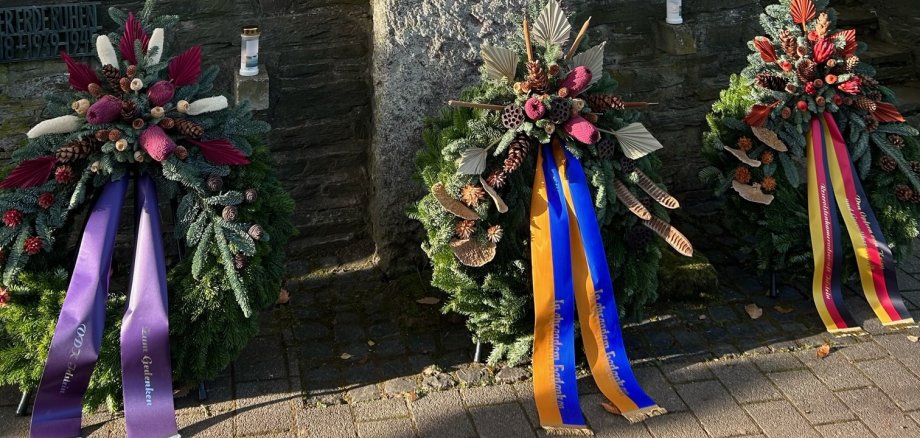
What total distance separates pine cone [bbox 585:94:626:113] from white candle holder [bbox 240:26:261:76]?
155cm

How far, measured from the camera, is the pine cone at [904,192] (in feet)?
15.8

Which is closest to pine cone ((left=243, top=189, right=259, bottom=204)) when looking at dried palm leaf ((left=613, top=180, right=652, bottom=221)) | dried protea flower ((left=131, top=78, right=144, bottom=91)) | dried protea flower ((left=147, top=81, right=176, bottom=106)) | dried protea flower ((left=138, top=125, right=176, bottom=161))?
dried protea flower ((left=138, top=125, right=176, bottom=161))

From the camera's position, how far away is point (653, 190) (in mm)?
4191

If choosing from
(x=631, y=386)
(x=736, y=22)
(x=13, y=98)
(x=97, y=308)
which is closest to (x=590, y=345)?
(x=631, y=386)

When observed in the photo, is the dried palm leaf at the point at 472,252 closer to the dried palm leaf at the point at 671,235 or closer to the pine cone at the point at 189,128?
the dried palm leaf at the point at 671,235

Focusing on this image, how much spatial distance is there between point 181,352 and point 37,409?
57 centimetres

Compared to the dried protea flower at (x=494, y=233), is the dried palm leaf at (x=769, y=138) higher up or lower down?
higher up

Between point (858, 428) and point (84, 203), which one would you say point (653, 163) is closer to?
point (858, 428)

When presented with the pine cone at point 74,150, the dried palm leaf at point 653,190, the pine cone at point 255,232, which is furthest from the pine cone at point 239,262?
the dried palm leaf at point 653,190

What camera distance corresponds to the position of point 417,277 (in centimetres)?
500

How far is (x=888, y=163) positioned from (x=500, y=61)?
216 centimetres

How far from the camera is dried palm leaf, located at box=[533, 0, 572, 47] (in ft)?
13.7

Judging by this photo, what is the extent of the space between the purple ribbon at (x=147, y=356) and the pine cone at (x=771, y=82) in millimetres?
2991

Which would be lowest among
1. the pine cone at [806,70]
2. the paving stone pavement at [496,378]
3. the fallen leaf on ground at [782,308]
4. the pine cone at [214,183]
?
the paving stone pavement at [496,378]
